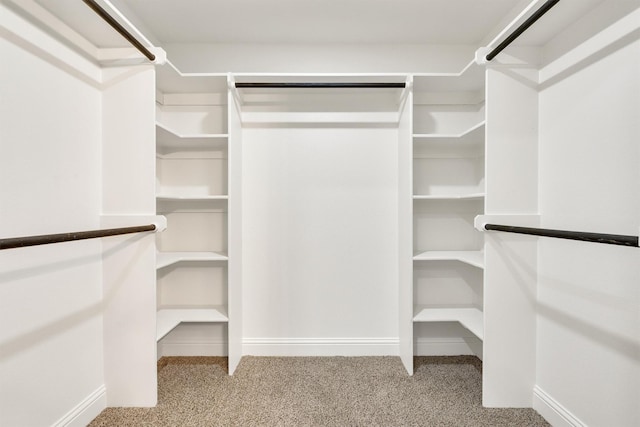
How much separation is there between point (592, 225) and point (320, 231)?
1.61 meters

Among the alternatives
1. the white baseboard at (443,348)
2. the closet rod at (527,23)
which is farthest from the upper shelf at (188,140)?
the white baseboard at (443,348)

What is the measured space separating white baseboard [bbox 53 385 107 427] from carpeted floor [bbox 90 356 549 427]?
4 cm

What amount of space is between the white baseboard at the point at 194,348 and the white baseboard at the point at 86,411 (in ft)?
2.12

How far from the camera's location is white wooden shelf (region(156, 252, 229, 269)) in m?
2.10

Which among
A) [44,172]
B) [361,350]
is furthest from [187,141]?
[361,350]

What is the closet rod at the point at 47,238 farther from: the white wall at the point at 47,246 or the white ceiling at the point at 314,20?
the white ceiling at the point at 314,20

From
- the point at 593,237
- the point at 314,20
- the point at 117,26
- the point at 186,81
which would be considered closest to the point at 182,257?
the point at 186,81

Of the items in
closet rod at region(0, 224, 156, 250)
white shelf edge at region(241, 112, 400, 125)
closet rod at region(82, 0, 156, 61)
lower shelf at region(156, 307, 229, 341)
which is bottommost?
lower shelf at region(156, 307, 229, 341)

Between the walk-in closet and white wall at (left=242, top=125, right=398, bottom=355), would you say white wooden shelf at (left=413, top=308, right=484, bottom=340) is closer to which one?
the walk-in closet

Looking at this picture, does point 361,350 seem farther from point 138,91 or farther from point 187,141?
point 138,91

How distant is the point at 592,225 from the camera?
1511 millimetres

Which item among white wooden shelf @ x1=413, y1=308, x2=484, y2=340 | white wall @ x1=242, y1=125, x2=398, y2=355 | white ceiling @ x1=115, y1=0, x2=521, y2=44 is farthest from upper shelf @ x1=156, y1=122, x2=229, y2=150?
white wooden shelf @ x1=413, y1=308, x2=484, y2=340

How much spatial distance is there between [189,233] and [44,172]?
1.09m

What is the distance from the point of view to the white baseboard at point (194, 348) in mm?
2498
